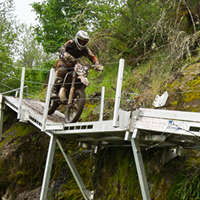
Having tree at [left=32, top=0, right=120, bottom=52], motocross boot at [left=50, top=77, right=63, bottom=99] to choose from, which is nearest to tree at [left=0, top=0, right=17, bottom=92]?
tree at [left=32, top=0, right=120, bottom=52]

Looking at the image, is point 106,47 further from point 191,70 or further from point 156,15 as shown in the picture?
point 191,70

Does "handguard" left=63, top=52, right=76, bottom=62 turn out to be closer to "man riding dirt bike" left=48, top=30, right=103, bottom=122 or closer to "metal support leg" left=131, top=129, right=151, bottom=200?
"man riding dirt bike" left=48, top=30, right=103, bottom=122

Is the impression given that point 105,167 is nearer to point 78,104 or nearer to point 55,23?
point 78,104

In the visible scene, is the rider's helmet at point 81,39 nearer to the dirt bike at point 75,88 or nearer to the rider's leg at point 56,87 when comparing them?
the dirt bike at point 75,88

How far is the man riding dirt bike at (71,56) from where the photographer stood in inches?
295

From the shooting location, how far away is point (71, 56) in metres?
7.50

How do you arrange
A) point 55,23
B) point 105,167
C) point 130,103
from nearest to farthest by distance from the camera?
point 105,167 < point 130,103 < point 55,23

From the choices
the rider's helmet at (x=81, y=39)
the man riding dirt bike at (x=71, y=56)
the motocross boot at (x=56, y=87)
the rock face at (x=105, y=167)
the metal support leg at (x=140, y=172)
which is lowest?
the rock face at (x=105, y=167)

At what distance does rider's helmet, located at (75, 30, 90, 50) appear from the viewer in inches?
295

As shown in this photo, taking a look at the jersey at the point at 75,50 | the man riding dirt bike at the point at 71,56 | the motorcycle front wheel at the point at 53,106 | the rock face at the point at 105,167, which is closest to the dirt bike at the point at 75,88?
the man riding dirt bike at the point at 71,56

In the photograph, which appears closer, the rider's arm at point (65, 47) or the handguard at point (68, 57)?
the handguard at point (68, 57)

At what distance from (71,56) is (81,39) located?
46cm

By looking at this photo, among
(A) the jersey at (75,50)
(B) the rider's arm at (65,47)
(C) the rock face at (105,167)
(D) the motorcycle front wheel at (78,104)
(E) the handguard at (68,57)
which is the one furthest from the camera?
(A) the jersey at (75,50)

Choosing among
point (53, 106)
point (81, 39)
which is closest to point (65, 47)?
point (81, 39)
